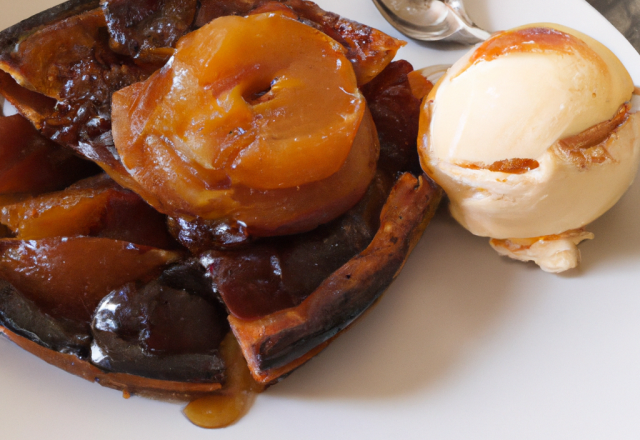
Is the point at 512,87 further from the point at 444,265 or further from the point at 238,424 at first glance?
the point at 238,424

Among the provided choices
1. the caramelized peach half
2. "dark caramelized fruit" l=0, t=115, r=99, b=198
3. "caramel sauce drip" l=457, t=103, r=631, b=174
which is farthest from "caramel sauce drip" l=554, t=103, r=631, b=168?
"dark caramelized fruit" l=0, t=115, r=99, b=198

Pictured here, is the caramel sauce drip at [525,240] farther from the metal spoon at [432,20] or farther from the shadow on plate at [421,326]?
the metal spoon at [432,20]

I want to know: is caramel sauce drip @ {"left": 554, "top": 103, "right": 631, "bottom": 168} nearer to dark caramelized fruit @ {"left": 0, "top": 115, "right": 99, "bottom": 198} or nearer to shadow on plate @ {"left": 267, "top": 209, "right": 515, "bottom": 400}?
shadow on plate @ {"left": 267, "top": 209, "right": 515, "bottom": 400}

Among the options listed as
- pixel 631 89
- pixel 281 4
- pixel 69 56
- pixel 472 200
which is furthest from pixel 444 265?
pixel 69 56

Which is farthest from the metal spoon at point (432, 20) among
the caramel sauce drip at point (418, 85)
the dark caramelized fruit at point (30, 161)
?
the dark caramelized fruit at point (30, 161)

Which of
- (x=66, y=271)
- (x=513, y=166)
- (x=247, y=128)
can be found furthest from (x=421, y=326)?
(x=66, y=271)

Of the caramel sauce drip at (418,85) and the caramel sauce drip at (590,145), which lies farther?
the caramel sauce drip at (418,85)

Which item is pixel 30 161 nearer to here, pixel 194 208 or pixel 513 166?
pixel 194 208
